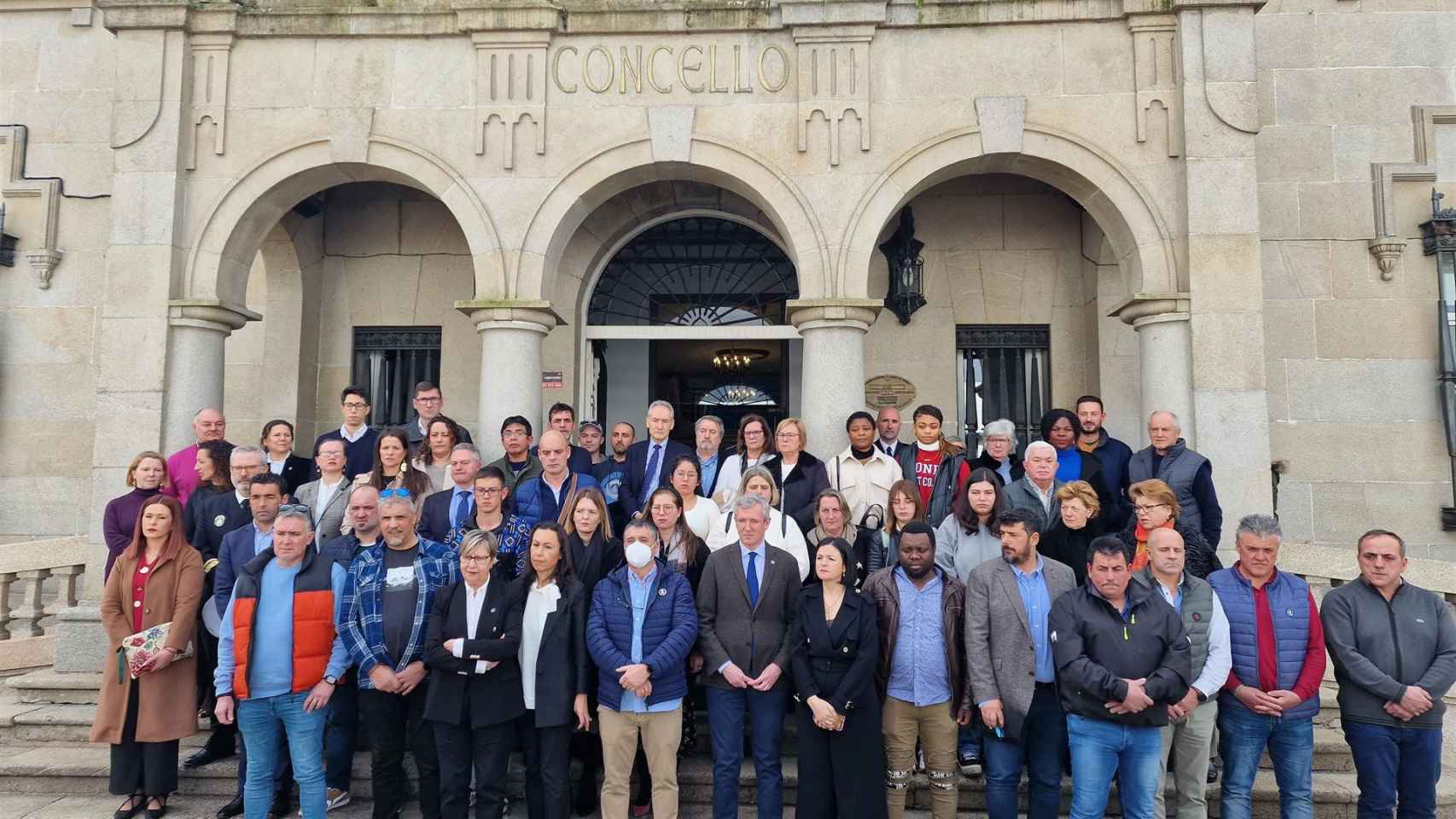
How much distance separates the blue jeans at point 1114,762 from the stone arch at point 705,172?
406 centimetres

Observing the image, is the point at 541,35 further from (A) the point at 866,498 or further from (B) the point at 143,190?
(A) the point at 866,498

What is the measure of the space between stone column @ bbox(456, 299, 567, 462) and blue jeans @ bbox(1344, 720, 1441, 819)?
19.4 feet

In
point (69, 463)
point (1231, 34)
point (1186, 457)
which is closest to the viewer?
point (1186, 457)

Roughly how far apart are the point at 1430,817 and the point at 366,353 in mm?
9270

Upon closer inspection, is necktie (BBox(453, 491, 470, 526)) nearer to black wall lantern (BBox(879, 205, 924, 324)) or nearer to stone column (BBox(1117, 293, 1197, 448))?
black wall lantern (BBox(879, 205, 924, 324))

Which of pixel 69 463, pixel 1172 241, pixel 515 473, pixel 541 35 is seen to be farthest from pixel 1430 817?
pixel 69 463

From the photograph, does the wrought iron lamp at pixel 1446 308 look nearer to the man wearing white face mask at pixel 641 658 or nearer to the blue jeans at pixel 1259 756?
the blue jeans at pixel 1259 756

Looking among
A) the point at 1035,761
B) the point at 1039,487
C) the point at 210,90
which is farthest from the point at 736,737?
the point at 210,90

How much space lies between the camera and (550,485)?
5469mm

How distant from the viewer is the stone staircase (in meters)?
5.11

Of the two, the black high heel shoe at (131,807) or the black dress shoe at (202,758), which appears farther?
the black dress shoe at (202,758)

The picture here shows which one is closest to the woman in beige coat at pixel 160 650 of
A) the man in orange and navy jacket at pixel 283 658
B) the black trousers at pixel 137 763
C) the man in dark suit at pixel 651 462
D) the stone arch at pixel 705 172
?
the black trousers at pixel 137 763

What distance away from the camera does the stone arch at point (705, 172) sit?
7.29 m

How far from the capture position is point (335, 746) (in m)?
5.00
